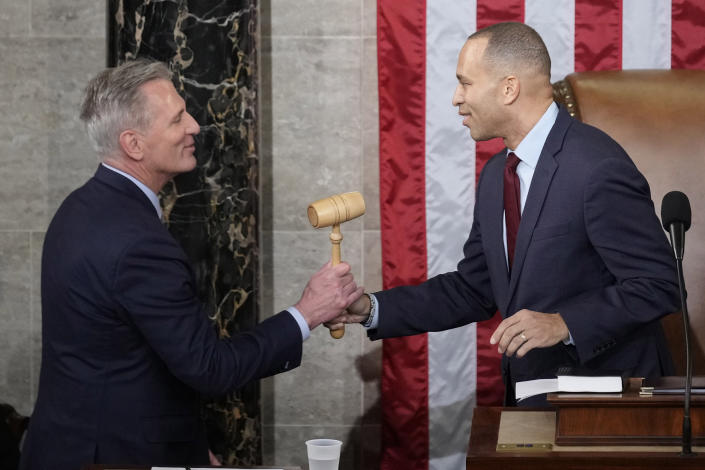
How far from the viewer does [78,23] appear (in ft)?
13.5

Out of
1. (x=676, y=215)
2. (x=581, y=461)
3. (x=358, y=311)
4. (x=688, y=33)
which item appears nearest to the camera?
(x=581, y=461)

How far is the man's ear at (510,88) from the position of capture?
2861 mm

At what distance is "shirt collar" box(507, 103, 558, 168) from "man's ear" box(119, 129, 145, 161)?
1077mm

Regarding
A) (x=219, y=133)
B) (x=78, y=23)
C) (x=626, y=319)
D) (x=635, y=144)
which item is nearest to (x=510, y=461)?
(x=626, y=319)

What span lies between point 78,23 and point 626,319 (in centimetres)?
265

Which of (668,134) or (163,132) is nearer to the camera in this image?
(163,132)

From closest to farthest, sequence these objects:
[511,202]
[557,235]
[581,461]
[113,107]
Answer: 1. [581,461]
2. [113,107]
3. [557,235]
4. [511,202]

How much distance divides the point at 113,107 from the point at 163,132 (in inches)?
5.5

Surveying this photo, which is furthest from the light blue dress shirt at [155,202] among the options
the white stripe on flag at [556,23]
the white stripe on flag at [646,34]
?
the white stripe on flag at [646,34]

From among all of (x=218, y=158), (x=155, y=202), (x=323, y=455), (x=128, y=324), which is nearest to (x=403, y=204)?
(x=218, y=158)

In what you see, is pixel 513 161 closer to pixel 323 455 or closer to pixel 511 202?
pixel 511 202

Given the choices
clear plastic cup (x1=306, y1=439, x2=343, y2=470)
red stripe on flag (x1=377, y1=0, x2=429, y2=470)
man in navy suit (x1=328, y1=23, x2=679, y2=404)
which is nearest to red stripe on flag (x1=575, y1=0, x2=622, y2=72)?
red stripe on flag (x1=377, y1=0, x2=429, y2=470)

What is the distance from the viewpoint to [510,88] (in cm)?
287

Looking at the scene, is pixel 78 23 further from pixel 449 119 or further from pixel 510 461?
pixel 510 461
